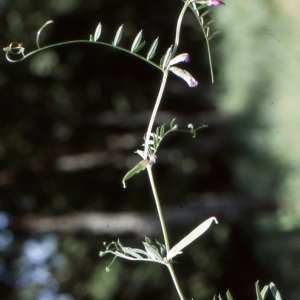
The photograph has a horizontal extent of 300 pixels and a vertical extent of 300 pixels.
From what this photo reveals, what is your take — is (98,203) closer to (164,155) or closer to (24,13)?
(164,155)

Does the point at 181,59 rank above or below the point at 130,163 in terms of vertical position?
above

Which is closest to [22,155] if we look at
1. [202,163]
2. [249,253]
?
[202,163]

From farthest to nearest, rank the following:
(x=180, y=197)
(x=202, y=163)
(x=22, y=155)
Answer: (x=202, y=163), (x=180, y=197), (x=22, y=155)

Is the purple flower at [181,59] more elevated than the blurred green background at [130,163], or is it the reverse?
the purple flower at [181,59]

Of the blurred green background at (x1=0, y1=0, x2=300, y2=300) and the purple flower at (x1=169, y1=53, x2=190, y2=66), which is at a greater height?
the purple flower at (x1=169, y1=53, x2=190, y2=66)

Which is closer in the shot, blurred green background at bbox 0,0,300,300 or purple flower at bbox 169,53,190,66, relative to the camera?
purple flower at bbox 169,53,190,66

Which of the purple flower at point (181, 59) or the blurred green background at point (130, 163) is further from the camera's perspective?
the blurred green background at point (130, 163)

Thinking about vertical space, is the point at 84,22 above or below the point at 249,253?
above

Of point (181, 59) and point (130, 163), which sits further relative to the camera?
point (130, 163)
